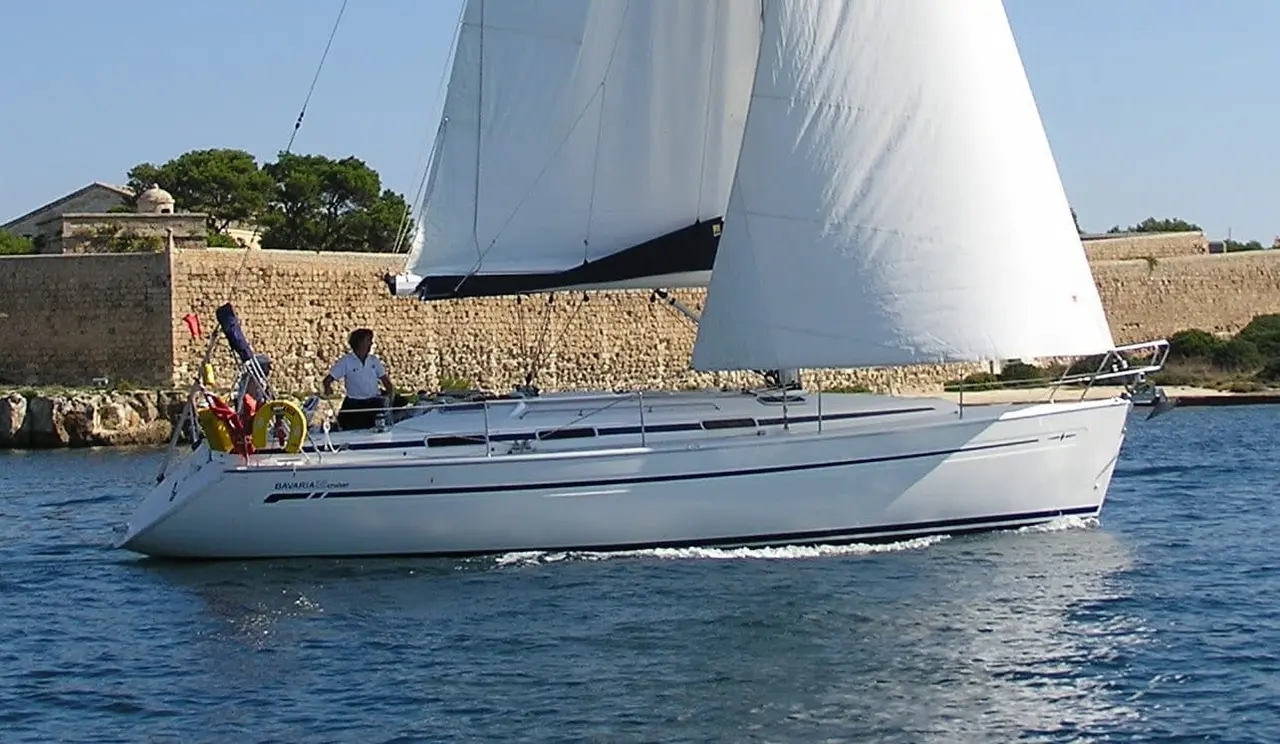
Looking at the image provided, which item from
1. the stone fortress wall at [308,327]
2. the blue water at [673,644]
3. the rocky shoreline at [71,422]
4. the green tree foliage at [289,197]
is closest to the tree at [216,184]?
the green tree foliage at [289,197]

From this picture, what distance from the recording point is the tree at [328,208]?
5288cm

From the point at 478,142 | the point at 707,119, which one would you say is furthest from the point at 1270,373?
the point at 478,142

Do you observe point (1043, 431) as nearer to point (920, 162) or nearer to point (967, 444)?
point (967, 444)

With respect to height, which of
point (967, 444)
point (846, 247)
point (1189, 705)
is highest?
point (846, 247)

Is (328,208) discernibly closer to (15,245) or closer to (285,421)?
(15,245)

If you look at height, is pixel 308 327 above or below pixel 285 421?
above

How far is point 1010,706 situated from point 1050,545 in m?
4.78

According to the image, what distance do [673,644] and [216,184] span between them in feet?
141

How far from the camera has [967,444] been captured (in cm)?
1404

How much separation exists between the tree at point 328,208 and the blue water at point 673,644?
37306 millimetres

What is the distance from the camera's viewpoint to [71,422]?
3228 cm

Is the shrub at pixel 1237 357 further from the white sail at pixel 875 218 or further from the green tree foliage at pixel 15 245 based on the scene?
the white sail at pixel 875 218

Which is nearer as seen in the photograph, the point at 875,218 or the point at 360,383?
the point at 875,218

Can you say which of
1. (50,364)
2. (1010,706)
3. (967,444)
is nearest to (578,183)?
(967,444)
